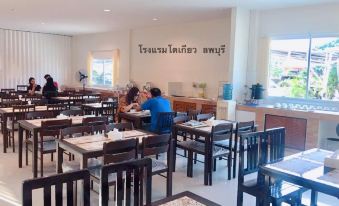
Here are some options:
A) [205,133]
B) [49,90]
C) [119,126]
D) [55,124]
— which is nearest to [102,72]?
[49,90]

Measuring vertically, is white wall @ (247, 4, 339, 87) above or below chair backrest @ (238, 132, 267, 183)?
above

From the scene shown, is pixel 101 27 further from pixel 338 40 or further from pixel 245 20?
pixel 338 40

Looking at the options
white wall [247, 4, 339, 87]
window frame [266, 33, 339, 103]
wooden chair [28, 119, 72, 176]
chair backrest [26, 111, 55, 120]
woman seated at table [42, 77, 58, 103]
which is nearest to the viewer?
wooden chair [28, 119, 72, 176]

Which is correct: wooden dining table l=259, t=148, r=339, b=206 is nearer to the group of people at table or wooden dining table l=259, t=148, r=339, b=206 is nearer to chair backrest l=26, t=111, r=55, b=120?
the group of people at table

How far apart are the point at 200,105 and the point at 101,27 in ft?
13.4

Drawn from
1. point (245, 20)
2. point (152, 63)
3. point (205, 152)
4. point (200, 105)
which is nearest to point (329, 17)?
point (245, 20)

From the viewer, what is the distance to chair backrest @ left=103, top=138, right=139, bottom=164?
270 centimetres

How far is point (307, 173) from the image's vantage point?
2146 millimetres

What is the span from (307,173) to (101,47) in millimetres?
9138

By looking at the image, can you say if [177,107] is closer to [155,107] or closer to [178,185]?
[155,107]

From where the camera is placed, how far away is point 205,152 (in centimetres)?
377

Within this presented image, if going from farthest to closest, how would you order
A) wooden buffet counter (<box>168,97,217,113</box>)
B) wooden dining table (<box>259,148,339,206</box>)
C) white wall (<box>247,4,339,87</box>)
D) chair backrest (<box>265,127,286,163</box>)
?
wooden buffet counter (<box>168,97,217,113</box>) < white wall (<box>247,4,339,87</box>) < chair backrest (<box>265,127,286,163</box>) < wooden dining table (<box>259,148,339,206</box>)

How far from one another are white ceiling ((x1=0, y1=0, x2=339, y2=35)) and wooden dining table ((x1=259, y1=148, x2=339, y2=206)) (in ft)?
11.9

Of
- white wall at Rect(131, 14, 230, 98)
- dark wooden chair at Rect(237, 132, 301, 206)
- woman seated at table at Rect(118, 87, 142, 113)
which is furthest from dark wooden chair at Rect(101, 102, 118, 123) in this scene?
dark wooden chair at Rect(237, 132, 301, 206)
